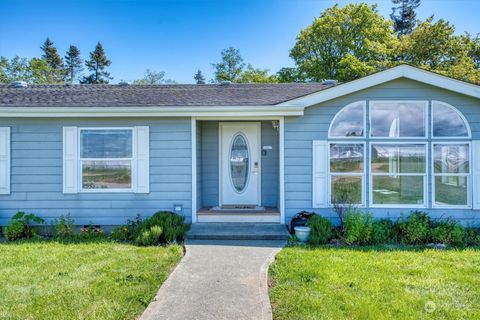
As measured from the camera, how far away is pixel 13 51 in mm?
26297

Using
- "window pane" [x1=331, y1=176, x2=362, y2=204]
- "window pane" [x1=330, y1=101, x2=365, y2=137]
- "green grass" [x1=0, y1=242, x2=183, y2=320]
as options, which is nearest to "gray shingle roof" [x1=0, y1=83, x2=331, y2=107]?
"window pane" [x1=330, y1=101, x2=365, y2=137]

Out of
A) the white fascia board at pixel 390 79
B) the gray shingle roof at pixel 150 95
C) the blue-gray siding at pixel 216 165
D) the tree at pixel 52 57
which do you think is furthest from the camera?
the tree at pixel 52 57

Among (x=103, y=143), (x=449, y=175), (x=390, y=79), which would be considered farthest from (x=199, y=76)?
(x=449, y=175)

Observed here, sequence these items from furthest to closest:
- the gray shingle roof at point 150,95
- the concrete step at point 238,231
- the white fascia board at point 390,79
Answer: the gray shingle roof at point 150,95
the white fascia board at point 390,79
the concrete step at point 238,231

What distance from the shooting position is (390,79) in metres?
6.45

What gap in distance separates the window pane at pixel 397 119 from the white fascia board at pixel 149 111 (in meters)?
1.64

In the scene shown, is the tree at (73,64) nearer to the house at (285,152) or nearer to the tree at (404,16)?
the house at (285,152)

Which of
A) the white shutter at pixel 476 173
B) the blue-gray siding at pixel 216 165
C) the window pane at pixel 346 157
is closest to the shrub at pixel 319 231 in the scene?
the window pane at pixel 346 157

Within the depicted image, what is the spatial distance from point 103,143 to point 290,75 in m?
21.5

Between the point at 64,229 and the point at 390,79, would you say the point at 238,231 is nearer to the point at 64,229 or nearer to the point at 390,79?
the point at 64,229

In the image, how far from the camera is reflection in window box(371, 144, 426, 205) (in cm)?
660

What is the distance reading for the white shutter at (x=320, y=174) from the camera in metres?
6.70

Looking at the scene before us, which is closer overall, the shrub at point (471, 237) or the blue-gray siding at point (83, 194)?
the shrub at point (471, 237)

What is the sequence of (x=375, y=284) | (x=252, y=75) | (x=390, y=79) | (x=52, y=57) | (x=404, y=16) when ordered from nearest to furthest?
(x=375, y=284) → (x=390, y=79) → (x=404, y=16) → (x=252, y=75) → (x=52, y=57)
